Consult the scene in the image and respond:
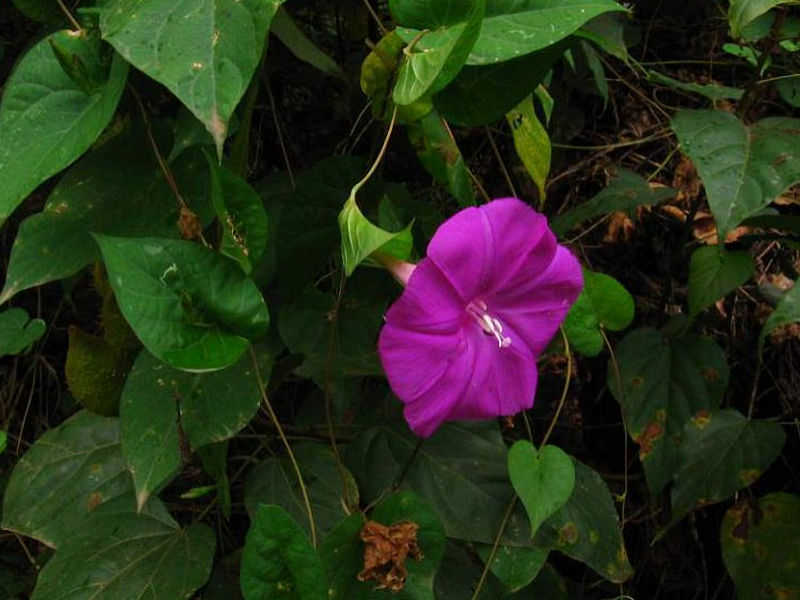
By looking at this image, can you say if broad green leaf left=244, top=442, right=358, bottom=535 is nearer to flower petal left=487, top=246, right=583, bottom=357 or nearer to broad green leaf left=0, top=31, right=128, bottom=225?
flower petal left=487, top=246, right=583, bottom=357

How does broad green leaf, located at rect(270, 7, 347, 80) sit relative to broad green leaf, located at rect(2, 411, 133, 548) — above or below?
above

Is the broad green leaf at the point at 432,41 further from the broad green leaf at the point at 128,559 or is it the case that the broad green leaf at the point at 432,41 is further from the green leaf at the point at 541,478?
the broad green leaf at the point at 128,559

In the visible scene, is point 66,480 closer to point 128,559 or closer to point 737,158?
point 128,559

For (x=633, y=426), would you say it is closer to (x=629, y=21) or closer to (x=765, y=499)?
(x=765, y=499)

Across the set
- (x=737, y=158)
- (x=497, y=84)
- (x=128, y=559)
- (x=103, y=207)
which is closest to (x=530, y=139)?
(x=497, y=84)

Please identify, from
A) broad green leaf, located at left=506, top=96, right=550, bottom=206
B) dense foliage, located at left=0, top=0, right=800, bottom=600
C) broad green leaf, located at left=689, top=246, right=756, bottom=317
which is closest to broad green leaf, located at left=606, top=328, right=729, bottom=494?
dense foliage, located at left=0, top=0, right=800, bottom=600

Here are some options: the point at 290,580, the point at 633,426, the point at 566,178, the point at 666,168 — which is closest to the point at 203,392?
the point at 290,580
